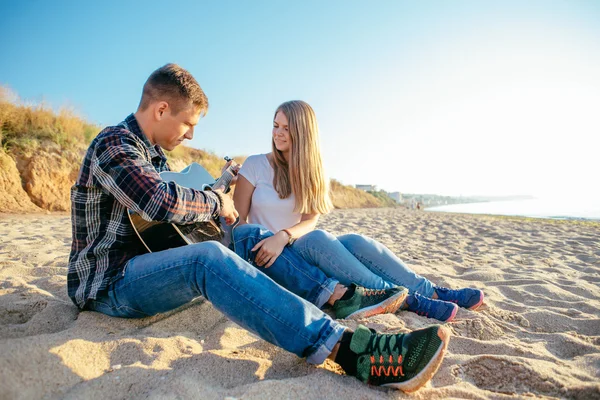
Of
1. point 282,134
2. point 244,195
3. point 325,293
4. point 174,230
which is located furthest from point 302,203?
point 174,230

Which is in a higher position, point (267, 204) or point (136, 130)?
point (136, 130)

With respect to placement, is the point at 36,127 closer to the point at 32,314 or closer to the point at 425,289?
the point at 32,314

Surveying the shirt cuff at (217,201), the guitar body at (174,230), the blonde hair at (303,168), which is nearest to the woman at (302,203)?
the blonde hair at (303,168)

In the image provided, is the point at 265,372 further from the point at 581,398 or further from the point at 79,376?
the point at 581,398

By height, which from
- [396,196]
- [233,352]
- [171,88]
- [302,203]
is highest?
[171,88]

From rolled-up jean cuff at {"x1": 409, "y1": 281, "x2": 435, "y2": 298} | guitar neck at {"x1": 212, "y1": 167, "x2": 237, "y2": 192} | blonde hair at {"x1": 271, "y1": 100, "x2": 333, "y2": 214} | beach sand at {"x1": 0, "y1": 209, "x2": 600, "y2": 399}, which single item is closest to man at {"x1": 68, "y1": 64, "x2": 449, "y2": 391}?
beach sand at {"x1": 0, "y1": 209, "x2": 600, "y2": 399}

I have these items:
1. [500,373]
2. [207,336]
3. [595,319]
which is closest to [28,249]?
[207,336]

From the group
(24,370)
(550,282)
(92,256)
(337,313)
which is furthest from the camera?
(550,282)

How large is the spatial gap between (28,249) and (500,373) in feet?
13.4

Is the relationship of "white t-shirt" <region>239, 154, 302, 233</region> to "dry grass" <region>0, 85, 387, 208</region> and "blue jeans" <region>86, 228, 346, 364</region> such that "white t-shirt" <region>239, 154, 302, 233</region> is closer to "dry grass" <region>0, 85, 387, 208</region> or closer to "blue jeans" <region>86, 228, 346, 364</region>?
"blue jeans" <region>86, 228, 346, 364</region>

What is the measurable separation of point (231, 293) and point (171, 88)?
3.58ft

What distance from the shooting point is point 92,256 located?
5.48ft

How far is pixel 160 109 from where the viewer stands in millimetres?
1854

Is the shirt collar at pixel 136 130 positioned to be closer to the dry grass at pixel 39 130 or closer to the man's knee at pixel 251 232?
the man's knee at pixel 251 232
